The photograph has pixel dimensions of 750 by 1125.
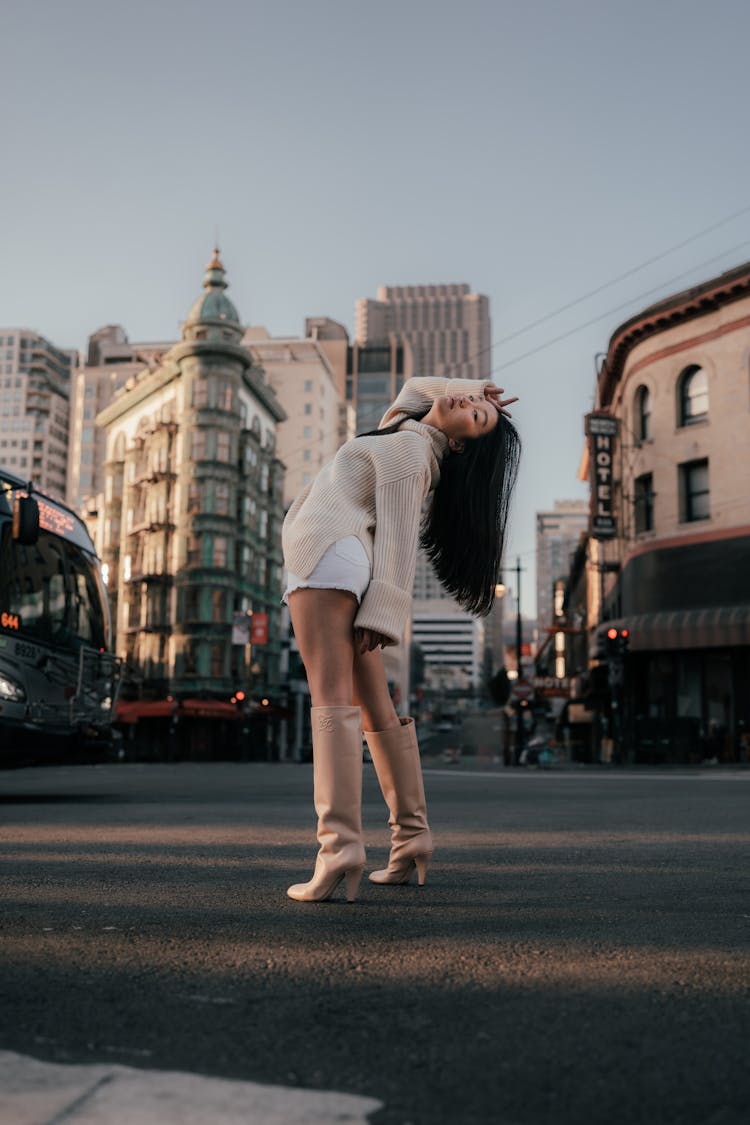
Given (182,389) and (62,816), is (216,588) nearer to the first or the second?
(182,389)

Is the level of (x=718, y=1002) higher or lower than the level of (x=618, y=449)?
lower

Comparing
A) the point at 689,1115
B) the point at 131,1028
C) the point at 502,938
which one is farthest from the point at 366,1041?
the point at 502,938

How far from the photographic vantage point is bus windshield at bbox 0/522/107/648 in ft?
34.0

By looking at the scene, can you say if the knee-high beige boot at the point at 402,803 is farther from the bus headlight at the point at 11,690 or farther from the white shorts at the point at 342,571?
the bus headlight at the point at 11,690

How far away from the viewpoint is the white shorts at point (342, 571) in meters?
3.86

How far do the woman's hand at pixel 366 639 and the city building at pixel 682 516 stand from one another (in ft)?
81.8

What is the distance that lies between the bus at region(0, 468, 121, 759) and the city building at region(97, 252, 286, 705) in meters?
40.1

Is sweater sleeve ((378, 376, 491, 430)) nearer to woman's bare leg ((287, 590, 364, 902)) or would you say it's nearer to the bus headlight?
woman's bare leg ((287, 590, 364, 902))

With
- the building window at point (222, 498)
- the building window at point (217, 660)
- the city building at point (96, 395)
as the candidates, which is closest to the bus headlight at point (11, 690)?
the building window at point (217, 660)

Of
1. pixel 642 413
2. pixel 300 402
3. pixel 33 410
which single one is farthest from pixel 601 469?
pixel 33 410

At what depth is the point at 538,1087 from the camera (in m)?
1.62

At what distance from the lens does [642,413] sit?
35.3 metres

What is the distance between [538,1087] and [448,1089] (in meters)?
0.14

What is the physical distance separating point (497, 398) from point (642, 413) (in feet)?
105
